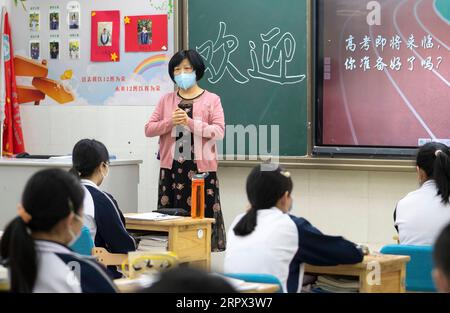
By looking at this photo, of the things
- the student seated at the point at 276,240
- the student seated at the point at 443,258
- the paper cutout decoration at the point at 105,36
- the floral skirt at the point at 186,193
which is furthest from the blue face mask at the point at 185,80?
the student seated at the point at 443,258

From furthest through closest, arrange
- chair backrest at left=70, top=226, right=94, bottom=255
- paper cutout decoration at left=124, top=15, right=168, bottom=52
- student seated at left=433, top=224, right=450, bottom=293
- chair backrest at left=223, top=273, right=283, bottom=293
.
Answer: paper cutout decoration at left=124, top=15, right=168, bottom=52
chair backrest at left=70, top=226, right=94, bottom=255
chair backrest at left=223, top=273, right=283, bottom=293
student seated at left=433, top=224, right=450, bottom=293

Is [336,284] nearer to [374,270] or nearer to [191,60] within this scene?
[374,270]

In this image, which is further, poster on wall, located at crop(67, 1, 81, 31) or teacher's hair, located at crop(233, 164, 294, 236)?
poster on wall, located at crop(67, 1, 81, 31)

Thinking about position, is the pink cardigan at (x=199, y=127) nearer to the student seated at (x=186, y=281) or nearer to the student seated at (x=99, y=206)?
the student seated at (x=99, y=206)

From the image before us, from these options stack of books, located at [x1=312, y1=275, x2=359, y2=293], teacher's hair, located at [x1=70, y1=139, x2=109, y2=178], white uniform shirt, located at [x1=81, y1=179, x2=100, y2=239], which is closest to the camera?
stack of books, located at [x1=312, y1=275, x2=359, y2=293]

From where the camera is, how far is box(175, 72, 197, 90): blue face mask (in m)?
6.16

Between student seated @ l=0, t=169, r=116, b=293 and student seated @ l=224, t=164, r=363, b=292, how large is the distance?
95 cm

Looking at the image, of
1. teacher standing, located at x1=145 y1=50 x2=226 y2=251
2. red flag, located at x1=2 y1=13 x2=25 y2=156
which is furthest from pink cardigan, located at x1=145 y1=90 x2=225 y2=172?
red flag, located at x1=2 y1=13 x2=25 y2=156

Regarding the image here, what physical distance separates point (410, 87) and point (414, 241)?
91.3 inches

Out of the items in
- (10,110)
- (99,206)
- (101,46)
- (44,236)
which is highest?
(101,46)

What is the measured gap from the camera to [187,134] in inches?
247

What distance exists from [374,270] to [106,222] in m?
1.37

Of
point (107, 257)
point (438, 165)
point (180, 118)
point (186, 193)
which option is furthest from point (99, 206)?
point (186, 193)

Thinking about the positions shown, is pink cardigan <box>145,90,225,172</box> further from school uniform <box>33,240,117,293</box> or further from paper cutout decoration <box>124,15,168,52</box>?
school uniform <box>33,240,117,293</box>
